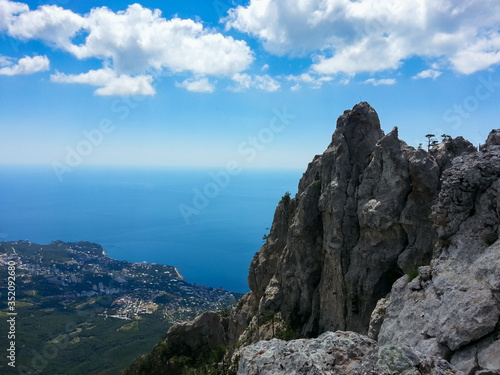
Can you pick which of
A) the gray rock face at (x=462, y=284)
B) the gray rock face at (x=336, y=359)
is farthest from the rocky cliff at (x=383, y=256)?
the gray rock face at (x=336, y=359)

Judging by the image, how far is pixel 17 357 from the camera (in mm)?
73562

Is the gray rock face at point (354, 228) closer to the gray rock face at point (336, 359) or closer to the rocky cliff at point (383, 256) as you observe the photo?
the rocky cliff at point (383, 256)

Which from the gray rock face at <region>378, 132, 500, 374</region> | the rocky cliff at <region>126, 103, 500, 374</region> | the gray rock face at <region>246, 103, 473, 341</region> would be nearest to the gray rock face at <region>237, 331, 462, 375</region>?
the rocky cliff at <region>126, 103, 500, 374</region>

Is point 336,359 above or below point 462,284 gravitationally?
below

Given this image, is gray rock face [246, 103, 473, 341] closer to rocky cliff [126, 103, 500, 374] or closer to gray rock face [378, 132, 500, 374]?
rocky cliff [126, 103, 500, 374]

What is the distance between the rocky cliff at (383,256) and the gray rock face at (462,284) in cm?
4

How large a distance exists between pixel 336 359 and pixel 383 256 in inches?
685

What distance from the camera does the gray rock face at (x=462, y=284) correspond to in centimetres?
1073

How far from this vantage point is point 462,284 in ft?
41.3

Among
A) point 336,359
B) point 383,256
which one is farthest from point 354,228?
point 336,359

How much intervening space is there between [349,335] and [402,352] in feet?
6.09

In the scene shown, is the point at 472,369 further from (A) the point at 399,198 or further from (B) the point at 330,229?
(B) the point at 330,229

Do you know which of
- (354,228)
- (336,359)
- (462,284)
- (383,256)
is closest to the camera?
(336,359)

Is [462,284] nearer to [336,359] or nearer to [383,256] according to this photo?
[336,359]
